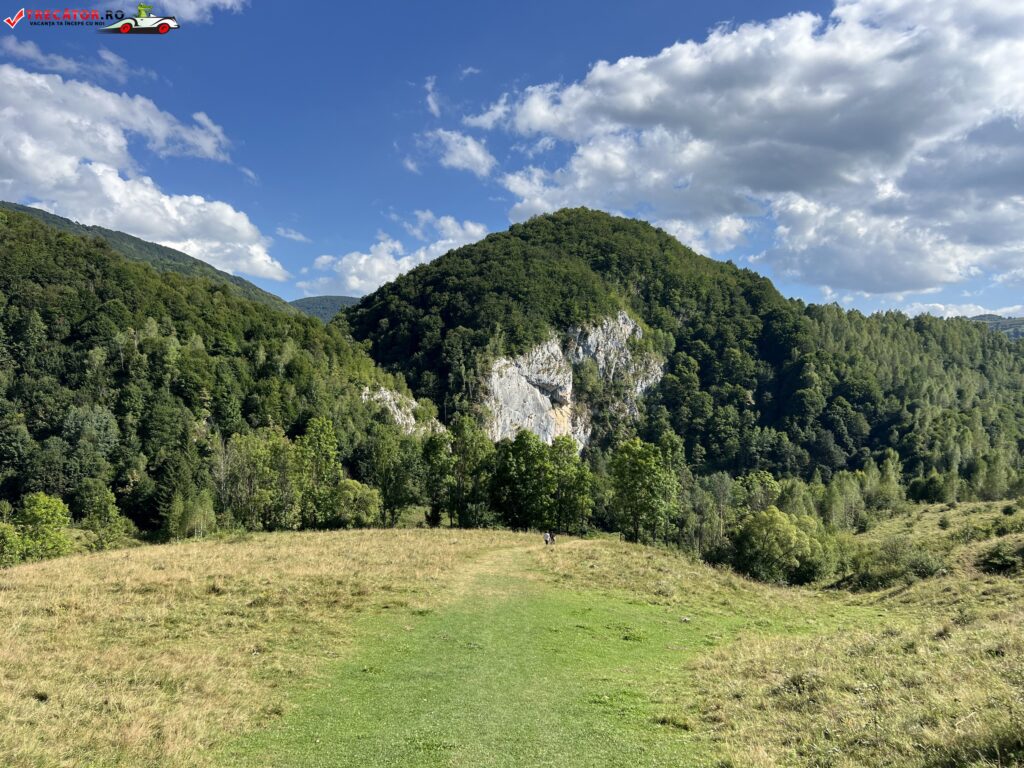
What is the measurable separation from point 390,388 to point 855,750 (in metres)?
166

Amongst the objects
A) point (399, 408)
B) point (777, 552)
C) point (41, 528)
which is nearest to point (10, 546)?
point (41, 528)

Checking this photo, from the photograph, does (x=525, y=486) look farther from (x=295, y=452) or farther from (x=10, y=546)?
(x=10, y=546)

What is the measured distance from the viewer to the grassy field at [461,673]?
1023 centimetres

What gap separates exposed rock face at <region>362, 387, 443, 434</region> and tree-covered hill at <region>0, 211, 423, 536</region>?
1935 mm

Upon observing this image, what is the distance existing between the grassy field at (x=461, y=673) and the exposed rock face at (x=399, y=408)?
423 ft

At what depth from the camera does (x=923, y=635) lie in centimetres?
1606

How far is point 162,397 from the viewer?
118250 mm

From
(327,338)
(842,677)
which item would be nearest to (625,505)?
(842,677)

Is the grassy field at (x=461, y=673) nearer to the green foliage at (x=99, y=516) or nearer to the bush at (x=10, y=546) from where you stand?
the bush at (x=10, y=546)

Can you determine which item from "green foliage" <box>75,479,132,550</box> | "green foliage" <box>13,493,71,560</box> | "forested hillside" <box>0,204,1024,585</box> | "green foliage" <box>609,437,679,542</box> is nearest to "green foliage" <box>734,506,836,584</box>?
"forested hillside" <box>0,204,1024,585</box>

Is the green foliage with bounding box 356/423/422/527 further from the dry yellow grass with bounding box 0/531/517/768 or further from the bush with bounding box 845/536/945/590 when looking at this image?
the bush with bounding box 845/536/945/590

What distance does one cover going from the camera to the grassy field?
10227 millimetres

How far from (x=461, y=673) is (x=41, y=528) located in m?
70.6

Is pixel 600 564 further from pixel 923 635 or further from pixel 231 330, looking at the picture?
pixel 231 330
